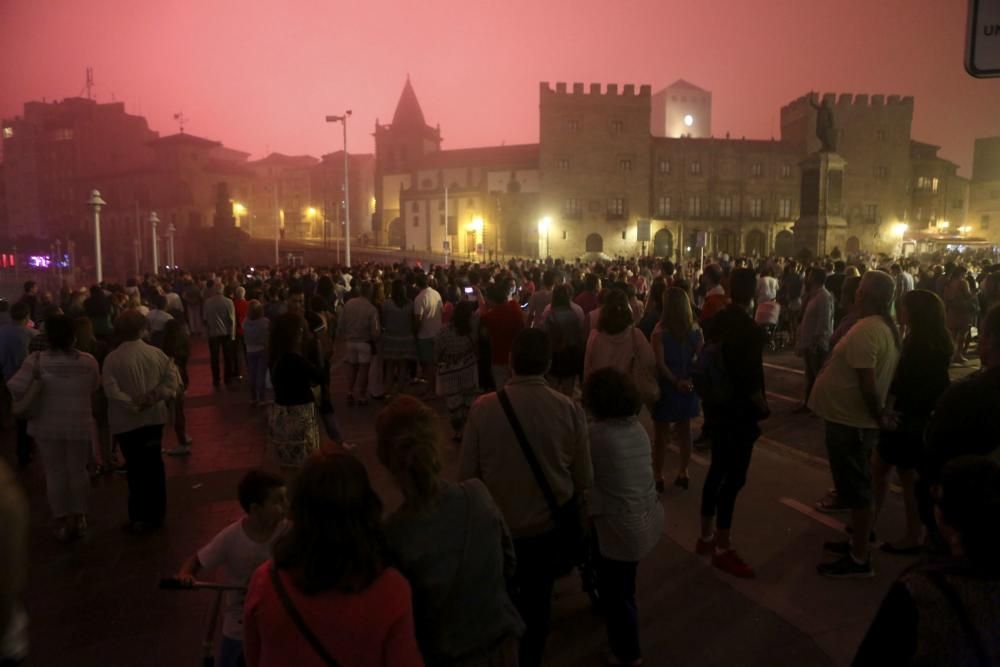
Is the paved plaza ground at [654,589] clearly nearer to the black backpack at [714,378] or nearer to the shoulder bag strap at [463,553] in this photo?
the black backpack at [714,378]

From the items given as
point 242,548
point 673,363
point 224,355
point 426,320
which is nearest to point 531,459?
point 242,548

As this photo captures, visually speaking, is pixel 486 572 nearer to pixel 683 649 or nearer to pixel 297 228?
pixel 683 649

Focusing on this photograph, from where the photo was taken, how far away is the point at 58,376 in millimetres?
5711

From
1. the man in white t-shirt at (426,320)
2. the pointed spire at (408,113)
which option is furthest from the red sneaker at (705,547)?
the pointed spire at (408,113)

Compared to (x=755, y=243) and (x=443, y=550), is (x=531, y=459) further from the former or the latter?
(x=755, y=243)

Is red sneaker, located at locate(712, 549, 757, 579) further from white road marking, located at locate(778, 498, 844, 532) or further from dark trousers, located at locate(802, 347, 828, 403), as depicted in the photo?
dark trousers, located at locate(802, 347, 828, 403)

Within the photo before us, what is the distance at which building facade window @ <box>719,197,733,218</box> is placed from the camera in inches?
2520

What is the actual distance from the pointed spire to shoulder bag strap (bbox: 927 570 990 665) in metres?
85.2

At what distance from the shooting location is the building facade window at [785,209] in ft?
213

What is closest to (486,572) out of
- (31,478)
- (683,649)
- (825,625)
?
(683,649)

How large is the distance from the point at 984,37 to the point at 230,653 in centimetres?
415

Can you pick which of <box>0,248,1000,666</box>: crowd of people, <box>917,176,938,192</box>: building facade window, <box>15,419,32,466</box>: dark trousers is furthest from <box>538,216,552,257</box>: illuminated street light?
<box>15,419,32,466</box>: dark trousers

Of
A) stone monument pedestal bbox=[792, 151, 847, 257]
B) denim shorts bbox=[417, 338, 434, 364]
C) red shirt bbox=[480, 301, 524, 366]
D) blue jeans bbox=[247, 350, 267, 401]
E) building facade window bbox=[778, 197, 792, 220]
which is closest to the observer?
red shirt bbox=[480, 301, 524, 366]

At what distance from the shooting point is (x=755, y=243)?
6500 centimetres
